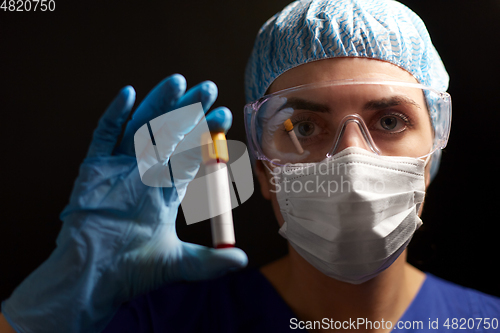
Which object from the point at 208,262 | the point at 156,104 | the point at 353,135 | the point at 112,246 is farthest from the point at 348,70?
the point at 112,246

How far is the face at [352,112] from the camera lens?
1.19 m

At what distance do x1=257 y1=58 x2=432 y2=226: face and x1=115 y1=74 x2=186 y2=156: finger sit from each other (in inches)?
14.6

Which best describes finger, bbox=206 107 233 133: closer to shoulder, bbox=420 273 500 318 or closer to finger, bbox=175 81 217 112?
finger, bbox=175 81 217 112

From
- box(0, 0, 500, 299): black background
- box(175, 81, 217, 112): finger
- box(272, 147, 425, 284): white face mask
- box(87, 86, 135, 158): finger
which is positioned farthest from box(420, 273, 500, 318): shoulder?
box(87, 86, 135, 158): finger

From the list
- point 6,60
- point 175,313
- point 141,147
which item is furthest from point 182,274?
point 6,60

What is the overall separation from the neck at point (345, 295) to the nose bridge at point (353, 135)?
476 millimetres

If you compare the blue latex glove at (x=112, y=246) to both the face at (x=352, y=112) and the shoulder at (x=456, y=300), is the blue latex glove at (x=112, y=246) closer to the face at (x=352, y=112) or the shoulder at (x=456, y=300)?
the face at (x=352, y=112)

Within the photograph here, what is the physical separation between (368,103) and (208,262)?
0.71m

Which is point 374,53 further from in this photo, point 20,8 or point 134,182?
point 20,8

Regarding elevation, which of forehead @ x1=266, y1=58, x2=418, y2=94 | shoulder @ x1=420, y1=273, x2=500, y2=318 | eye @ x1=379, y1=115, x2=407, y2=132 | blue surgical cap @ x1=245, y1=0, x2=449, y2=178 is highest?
blue surgical cap @ x1=245, y1=0, x2=449, y2=178

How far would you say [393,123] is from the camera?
4.03 feet

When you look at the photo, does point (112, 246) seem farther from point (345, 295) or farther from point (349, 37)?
point (349, 37)

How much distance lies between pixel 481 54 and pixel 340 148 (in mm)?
1123

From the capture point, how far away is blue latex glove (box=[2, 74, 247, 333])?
3.72 feet
